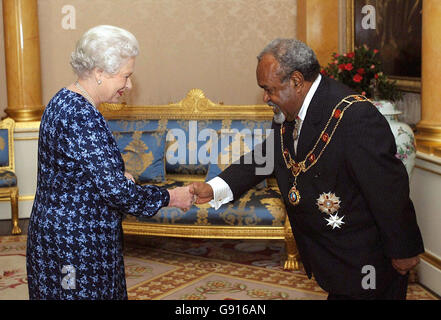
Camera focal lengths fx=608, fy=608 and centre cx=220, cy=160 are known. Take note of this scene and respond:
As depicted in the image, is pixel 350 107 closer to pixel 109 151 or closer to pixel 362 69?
pixel 109 151

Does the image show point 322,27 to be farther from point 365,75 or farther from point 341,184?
point 341,184

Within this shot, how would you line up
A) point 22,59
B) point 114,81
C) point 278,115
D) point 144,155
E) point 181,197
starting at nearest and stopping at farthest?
point 114,81 < point 278,115 < point 181,197 < point 144,155 < point 22,59

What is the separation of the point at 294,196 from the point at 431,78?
2597 mm

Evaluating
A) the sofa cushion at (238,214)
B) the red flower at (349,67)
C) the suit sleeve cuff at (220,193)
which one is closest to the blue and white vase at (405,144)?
the red flower at (349,67)

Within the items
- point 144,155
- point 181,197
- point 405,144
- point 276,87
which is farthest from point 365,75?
point 276,87

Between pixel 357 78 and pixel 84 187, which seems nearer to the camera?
pixel 84 187

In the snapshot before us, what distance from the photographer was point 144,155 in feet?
19.6

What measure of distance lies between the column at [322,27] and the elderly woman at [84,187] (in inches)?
189

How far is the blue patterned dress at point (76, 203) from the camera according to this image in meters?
2.45

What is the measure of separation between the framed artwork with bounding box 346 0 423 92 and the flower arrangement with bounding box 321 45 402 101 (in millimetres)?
544

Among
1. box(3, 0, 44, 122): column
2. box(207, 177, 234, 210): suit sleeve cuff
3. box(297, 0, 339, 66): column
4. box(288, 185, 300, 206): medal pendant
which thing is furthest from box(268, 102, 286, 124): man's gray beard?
box(3, 0, 44, 122): column

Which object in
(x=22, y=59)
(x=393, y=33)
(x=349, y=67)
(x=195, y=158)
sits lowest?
(x=195, y=158)

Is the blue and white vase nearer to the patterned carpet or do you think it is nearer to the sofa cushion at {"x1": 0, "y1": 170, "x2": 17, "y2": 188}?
the patterned carpet

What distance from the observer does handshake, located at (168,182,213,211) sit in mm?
3062
